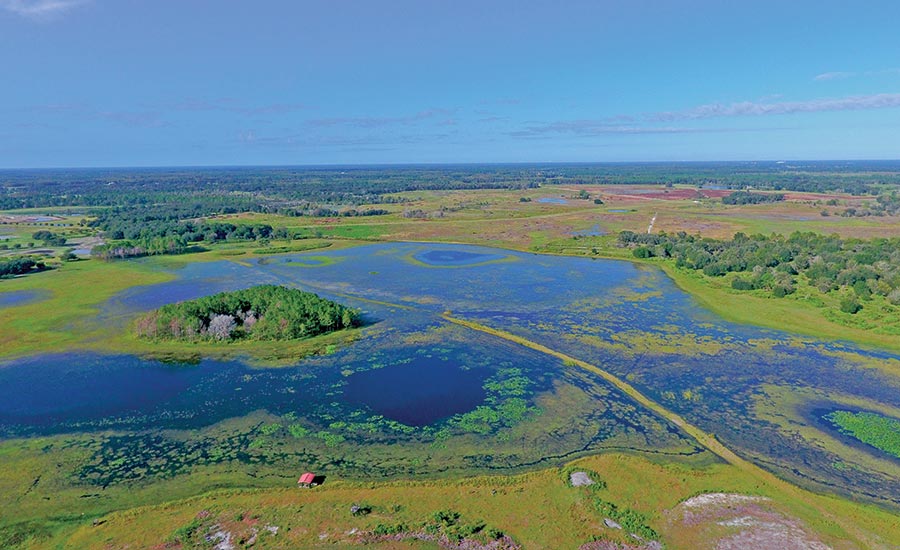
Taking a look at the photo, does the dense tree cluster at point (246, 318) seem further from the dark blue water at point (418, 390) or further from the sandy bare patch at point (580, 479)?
the sandy bare patch at point (580, 479)

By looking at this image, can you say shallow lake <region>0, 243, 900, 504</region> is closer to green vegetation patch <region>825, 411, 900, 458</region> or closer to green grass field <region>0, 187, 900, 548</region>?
green grass field <region>0, 187, 900, 548</region>

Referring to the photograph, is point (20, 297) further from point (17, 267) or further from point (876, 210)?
point (876, 210)

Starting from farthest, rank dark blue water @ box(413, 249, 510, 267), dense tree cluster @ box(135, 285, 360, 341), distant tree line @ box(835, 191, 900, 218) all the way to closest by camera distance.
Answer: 1. distant tree line @ box(835, 191, 900, 218)
2. dark blue water @ box(413, 249, 510, 267)
3. dense tree cluster @ box(135, 285, 360, 341)

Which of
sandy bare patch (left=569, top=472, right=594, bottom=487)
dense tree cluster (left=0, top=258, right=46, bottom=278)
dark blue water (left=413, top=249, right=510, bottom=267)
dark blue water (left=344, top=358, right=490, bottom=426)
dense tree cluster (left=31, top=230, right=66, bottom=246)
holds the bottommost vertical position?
sandy bare patch (left=569, top=472, right=594, bottom=487)

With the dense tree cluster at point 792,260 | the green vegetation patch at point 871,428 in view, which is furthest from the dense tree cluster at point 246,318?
the dense tree cluster at point 792,260

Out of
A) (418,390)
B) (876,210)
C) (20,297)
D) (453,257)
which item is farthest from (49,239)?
(876,210)

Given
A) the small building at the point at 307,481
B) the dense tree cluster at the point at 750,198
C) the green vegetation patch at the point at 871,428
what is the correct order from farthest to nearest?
1. the dense tree cluster at the point at 750,198
2. the green vegetation patch at the point at 871,428
3. the small building at the point at 307,481

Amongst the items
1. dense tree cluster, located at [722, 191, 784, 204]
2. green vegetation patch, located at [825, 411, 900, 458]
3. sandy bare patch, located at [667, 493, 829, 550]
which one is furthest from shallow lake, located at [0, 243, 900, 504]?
dense tree cluster, located at [722, 191, 784, 204]
